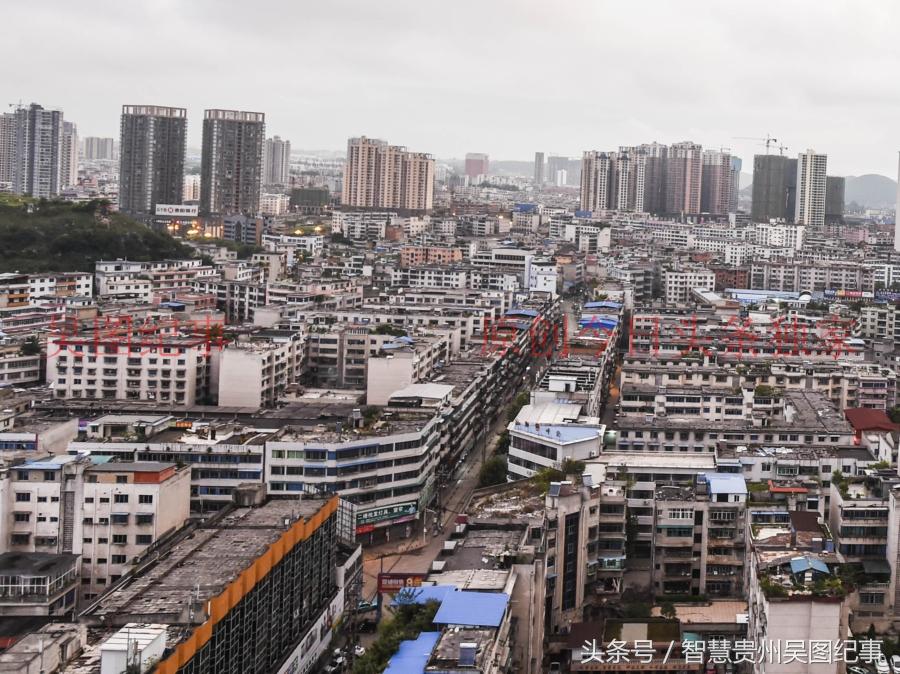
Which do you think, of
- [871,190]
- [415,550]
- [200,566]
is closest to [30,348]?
[415,550]

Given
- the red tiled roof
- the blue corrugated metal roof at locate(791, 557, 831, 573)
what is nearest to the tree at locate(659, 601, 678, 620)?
the blue corrugated metal roof at locate(791, 557, 831, 573)

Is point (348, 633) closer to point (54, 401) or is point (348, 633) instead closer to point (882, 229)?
point (54, 401)

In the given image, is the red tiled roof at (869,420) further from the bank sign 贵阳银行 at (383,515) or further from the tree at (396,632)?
the tree at (396,632)

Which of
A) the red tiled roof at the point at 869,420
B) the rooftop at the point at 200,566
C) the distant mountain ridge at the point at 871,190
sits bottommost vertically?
the rooftop at the point at 200,566

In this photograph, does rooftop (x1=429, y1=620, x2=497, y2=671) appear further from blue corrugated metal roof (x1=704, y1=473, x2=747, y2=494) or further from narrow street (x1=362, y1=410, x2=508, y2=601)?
blue corrugated metal roof (x1=704, y1=473, x2=747, y2=494)

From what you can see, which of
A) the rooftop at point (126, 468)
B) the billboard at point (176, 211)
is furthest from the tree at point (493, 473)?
the billboard at point (176, 211)

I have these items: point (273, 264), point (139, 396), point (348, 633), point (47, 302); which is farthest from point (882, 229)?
point (348, 633)
